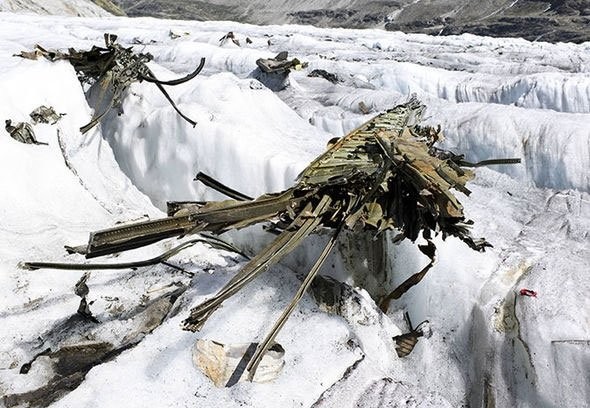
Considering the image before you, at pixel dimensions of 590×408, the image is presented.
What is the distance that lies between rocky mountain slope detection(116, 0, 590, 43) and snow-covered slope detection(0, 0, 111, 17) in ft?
102

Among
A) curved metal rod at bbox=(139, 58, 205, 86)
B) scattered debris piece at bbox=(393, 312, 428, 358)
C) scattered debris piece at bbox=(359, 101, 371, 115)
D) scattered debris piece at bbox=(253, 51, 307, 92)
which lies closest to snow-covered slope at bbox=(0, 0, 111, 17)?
scattered debris piece at bbox=(253, 51, 307, 92)

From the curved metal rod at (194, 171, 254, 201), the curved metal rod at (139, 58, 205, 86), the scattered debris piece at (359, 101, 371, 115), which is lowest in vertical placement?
the scattered debris piece at (359, 101, 371, 115)

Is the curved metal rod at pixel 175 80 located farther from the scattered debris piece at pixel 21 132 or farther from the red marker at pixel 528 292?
the red marker at pixel 528 292

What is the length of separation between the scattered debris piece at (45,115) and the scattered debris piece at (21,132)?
0.15m

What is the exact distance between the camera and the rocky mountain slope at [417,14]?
139ft

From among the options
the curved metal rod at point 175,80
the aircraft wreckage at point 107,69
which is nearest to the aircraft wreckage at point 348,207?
the curved metal rod at point 175,80

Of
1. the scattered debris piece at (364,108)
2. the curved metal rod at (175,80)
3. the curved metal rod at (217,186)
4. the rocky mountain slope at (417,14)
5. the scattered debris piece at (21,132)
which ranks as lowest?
the rocky mountain slope at (417,14)

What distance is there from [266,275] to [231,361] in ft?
1.83

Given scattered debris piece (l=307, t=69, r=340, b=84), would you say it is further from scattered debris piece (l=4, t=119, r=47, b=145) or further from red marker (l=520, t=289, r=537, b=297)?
red marker (l=520, t=289, r=537, b=297)

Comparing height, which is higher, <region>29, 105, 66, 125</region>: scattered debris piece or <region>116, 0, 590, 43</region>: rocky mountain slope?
<region>29, 105, 66, 125</region>: scattered debris piece

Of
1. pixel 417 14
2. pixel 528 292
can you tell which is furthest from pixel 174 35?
pixel 417 14

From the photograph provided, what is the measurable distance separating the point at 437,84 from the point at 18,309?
9063 millimetres

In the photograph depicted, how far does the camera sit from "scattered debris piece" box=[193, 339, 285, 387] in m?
1.87

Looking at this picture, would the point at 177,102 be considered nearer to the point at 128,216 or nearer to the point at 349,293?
the point at 128,216
